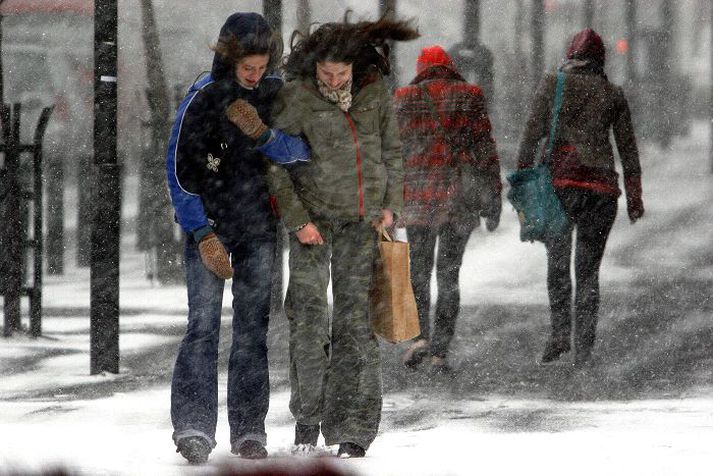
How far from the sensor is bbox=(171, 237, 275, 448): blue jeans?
629 centimetres

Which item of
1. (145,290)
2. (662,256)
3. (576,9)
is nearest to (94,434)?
(145,290)

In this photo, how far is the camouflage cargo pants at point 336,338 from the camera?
6387 mm

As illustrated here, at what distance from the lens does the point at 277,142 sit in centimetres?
620

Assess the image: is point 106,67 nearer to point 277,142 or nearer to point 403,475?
point 277,142

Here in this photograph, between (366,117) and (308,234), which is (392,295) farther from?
(366,117)

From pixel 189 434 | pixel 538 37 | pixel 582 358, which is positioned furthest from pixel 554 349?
pixel 538 37

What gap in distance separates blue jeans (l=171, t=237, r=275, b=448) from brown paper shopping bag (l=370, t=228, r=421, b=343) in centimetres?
47

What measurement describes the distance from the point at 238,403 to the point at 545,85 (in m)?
3.29

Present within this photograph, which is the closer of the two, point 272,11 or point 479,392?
point 479,392

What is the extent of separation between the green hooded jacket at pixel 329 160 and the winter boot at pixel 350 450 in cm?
91

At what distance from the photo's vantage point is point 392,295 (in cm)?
649

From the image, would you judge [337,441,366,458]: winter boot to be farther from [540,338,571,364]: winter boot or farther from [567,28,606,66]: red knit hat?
[567,28,606,66]: red knit hat

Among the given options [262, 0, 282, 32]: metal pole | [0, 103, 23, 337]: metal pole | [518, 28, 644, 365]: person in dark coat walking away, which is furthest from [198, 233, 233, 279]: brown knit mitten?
[262, 0, 282, 32]: metal pole

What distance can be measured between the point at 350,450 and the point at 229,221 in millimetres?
1052
